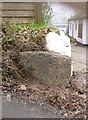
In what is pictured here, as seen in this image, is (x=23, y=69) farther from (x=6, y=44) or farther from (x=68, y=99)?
(x=68, y=99)

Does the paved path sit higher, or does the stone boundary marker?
the stone boundary marker

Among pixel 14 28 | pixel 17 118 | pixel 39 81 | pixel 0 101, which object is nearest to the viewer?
pixel 17 118

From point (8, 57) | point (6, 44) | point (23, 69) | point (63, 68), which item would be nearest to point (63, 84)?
point (63, 68)

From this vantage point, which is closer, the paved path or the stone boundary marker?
the stone boundary marker

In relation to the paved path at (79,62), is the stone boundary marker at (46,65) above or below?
above

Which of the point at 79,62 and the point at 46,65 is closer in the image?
the point at 46,65

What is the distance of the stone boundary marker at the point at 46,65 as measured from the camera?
2062 mm

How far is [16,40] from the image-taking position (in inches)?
90.4

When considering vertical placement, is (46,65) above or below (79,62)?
above

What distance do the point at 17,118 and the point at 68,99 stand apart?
0.68 meters

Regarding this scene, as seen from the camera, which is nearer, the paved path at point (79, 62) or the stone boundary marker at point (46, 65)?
the stone boundary marker at point (46, 65)

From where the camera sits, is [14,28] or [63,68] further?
[14,28]

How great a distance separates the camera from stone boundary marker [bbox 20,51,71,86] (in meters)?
2.06

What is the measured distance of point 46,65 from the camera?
6.76 feet
